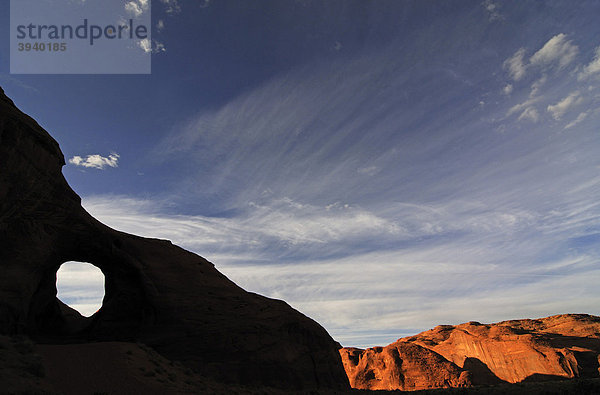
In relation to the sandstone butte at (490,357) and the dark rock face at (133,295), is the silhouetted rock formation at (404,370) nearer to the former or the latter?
the sandstone butte at (490,357)

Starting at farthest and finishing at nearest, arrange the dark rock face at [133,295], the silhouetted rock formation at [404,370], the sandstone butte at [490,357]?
the silhouetted rock formation at [404,370]
the sandstone butte at [490,357]
the dark rock face at [133,295]

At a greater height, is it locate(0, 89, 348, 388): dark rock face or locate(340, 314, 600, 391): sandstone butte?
locate(0, 89, 348, 388): dark rock face

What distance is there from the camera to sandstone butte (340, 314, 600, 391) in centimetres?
5834

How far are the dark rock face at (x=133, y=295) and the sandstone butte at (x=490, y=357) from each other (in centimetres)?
5289

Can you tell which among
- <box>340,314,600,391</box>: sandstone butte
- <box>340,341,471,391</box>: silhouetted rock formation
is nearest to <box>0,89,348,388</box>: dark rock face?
<box>340,341,471,391</box>: silhouetted rock formation

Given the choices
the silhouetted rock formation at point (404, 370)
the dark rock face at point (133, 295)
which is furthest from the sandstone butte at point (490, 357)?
the dark rock face at point (133, 295)

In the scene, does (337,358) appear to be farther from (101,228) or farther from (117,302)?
(101,228)

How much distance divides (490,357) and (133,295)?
74.5m

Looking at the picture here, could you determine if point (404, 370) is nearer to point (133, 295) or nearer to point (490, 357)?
point (490, 357)

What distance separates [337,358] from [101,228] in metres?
24.3

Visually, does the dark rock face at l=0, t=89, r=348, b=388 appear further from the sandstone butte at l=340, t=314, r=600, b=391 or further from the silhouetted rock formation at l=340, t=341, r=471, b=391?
the sandstone butte at l=340, t=314, r=600, b=391

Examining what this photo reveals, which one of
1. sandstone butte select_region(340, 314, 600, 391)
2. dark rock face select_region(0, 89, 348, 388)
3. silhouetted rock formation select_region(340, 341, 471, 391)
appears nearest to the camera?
dark rock face select_region(0, 89, 348, 388)

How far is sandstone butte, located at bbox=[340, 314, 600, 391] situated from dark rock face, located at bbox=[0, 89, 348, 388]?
5289 centimetres

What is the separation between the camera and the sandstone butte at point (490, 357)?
58344 mm
